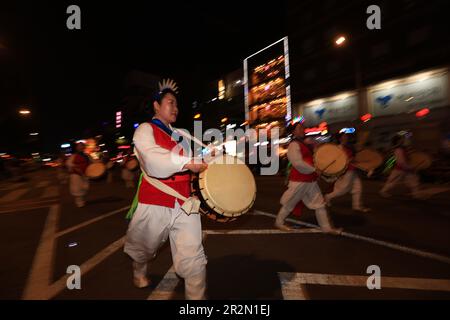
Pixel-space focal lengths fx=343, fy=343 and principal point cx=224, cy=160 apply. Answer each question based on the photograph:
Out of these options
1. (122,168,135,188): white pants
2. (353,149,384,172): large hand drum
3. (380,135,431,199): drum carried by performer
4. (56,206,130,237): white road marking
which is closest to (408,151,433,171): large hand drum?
(380,135,431,199): drum carried by performer

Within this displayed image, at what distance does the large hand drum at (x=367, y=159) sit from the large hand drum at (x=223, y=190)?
5.82m

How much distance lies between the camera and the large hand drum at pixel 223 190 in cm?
296

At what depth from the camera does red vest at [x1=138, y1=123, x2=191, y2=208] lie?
300 cm

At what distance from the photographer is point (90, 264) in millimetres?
4531

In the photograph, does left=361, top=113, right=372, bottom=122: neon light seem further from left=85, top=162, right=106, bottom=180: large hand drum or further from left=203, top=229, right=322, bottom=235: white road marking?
left=203, top=229, right=322, bottom=235: white road marking

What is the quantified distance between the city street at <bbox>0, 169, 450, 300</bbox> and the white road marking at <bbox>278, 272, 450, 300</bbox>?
10mm

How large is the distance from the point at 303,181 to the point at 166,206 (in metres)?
3.05

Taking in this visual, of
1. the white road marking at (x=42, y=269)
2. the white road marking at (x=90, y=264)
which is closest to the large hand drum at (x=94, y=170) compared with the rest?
the white road marking at (x=42, y=269)

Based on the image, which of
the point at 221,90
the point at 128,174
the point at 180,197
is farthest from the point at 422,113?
the point at 221,90

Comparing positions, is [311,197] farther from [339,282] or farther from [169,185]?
[169,185]

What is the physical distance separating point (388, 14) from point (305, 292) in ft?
90.9

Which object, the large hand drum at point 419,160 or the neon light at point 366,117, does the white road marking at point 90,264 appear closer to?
the large hand drum at point 419,160

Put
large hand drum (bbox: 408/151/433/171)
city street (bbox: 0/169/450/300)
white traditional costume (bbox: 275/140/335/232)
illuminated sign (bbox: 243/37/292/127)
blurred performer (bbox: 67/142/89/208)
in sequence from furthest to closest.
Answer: illuminated sign (bbox: 243/37/292/127)
large hand drum (bbox: 408/151/433/171)
blurred performer (bbox: 67/142/89/208)
white traditional costume (bbox: 275/140/335/232)
city street (bbox: 0/169/450/300)
